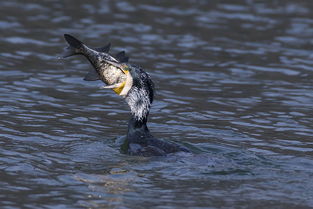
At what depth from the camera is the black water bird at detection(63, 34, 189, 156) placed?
10328mm

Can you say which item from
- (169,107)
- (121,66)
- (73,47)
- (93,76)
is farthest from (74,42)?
(169,107)

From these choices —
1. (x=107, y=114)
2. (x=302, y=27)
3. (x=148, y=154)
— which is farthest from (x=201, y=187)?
(x=302, y=27)

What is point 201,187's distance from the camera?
347 inches

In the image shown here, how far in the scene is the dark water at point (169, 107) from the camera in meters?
8.78

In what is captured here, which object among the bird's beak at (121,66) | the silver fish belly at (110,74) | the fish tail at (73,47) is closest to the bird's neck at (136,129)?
the silver fish belly at (110,74)

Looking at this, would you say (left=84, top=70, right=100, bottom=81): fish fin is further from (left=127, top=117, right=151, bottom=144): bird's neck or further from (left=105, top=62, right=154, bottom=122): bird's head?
(left=127, top=117, right=151, bottom=144): bird's neck

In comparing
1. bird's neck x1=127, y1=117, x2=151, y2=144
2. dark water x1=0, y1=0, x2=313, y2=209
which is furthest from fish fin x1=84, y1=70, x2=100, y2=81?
dark water x1=0, y1=0, x2=313, y2=209

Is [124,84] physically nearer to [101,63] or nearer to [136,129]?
[101,63]

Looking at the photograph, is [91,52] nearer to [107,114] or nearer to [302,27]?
[107,114]

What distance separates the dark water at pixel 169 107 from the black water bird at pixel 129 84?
0.29 meters

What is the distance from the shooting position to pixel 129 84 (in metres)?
10.7

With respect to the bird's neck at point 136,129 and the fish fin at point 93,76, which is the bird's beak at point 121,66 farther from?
the bird's neck at point 136,129

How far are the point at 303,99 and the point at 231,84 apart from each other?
1622 millimetres

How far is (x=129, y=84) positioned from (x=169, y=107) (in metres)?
2.74
